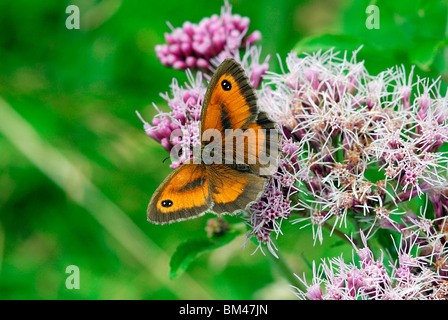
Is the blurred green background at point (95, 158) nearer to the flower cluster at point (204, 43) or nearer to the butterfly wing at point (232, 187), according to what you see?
the flower cluster at point (204, 43)

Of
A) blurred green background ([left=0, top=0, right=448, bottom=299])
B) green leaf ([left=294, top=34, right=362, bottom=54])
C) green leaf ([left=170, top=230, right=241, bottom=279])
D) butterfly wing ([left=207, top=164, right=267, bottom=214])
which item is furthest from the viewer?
blurred green background ([left=0, top=0, right=448, bottom=299])

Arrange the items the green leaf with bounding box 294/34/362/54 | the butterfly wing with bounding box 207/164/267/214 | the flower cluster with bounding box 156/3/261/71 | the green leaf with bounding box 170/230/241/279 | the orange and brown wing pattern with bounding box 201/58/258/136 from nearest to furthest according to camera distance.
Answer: the butterfly wing with bounding box 207/164/267/214
the orange and brown wing pattern with bounding box 201/58/258/136
the green leaf with bounding box 170/230/241/279
the green leaf with bounding box 294/34/362/54
the flower cluster with bounding box 156/3/261/71

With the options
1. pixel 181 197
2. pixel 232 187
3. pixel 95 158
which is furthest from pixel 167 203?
pixel 95 158

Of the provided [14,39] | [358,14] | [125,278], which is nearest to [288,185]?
[358,14]

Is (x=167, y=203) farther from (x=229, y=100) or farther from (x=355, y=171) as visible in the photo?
(x=355, y=171)

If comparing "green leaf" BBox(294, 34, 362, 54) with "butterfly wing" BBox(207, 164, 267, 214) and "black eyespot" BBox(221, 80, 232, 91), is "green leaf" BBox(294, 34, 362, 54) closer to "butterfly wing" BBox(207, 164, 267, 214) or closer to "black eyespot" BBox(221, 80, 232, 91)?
"black eyespot" BBox(221, 80, 232, 91)

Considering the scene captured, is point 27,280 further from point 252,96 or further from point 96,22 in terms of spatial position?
point 252,96

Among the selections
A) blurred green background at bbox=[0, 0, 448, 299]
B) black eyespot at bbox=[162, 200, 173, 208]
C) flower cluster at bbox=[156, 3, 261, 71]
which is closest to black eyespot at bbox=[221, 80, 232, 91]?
black eyespot at bbox=[162, 200, 173, 208]

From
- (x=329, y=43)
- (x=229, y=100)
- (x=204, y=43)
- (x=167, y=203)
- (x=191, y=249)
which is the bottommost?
(x=191, y=249)
